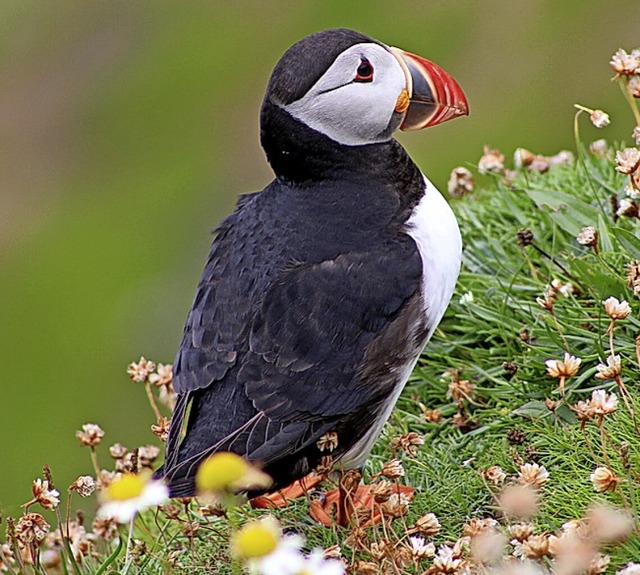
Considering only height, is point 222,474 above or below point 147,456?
above

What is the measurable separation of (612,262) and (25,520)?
2.44 metres

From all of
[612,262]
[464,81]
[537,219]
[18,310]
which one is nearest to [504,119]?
[464,81]

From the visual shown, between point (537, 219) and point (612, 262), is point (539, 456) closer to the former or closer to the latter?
point (612, 262)

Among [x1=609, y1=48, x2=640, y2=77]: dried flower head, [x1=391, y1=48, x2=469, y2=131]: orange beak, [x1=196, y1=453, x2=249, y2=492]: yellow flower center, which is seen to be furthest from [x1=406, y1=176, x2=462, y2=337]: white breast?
[x1=196, y1=453, x2=249, y2=492]: yellow flower center

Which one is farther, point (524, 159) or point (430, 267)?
point (524, 159)

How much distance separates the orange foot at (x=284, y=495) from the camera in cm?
410

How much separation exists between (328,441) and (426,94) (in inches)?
49.3

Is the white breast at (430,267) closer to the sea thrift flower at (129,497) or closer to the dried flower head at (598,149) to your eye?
the sea thrift flower at (129,497)

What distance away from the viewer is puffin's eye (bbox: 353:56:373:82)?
12.6 feet

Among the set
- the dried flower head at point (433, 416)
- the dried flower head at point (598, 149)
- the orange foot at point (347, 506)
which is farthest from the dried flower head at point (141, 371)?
the dried flower head at point (598, 149)

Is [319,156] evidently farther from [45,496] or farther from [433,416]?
[45,496]

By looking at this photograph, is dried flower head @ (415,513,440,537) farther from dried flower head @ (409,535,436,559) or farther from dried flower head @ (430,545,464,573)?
dried flower head @ (430,545,464,573)

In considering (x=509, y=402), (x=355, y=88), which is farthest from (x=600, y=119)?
(x=509, y=402)

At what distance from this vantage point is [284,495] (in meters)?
4.12
